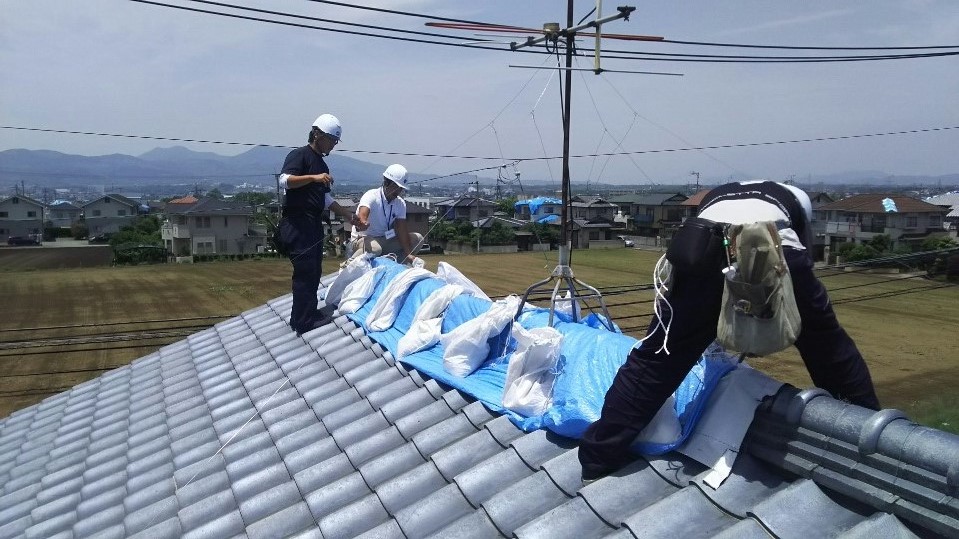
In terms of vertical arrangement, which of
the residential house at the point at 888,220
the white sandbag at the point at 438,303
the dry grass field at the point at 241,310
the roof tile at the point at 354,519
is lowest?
the dry grass field at the point at 241,310

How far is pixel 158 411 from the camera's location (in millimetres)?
5410

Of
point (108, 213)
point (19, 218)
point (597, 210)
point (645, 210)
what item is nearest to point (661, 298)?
point (597, 210)

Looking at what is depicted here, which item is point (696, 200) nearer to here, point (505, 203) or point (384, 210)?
point (384, 210)

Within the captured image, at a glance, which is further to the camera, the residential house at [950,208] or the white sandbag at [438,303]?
the residential house at [950,208]

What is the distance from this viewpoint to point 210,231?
53688 millimetres

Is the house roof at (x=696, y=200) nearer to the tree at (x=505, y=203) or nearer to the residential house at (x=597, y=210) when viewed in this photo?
the tree at (x=505, y=203)

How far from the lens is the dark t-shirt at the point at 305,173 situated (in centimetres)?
573

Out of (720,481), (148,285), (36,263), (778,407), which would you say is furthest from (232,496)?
(36,263)

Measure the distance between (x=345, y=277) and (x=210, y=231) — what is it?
51.5m

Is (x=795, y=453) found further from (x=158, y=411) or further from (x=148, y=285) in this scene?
(x=148, y=285)

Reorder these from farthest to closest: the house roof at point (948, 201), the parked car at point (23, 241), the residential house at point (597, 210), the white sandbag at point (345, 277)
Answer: the parked car at point (23, 241)
the house roof at point (948, 201)
the residential house at point (597, 210)
the white sandbag at point (345, 277)

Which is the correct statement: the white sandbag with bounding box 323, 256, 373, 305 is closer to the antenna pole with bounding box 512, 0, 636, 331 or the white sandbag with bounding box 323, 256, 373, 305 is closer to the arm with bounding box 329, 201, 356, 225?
the arm with bounding box 329, 201, 356, 225

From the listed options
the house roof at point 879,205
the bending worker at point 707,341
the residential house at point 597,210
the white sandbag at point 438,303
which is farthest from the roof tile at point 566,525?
the house roof at point 879,205

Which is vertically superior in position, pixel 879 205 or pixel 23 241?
pixel 879 205
